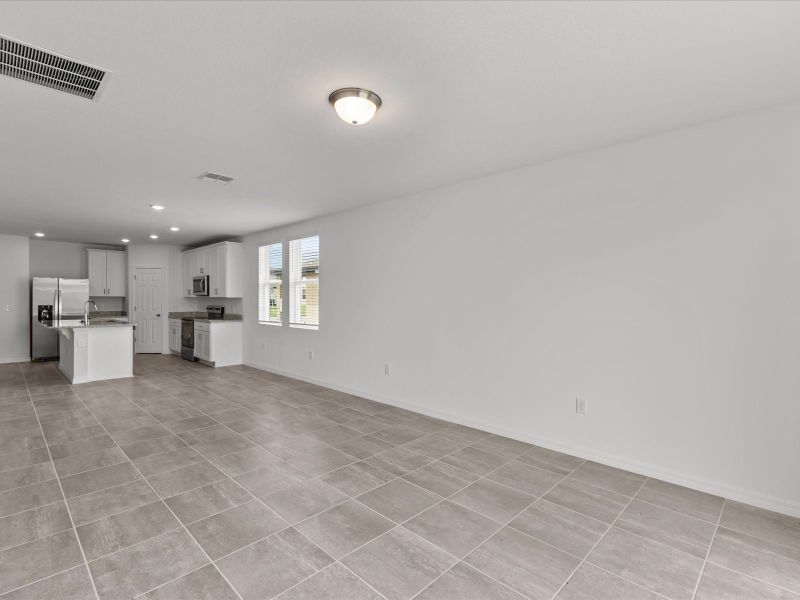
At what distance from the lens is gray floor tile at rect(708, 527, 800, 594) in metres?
1.94

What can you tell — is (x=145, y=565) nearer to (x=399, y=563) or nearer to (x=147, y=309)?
(x=399, y=563)

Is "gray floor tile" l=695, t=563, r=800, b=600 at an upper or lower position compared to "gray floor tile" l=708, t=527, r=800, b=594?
lower

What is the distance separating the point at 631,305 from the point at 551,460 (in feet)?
4.53

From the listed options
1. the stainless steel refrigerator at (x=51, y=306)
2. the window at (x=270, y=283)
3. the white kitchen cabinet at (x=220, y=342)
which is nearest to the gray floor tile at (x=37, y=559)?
the window at (x=270, y=283)

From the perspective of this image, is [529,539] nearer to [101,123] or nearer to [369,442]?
[369,442]

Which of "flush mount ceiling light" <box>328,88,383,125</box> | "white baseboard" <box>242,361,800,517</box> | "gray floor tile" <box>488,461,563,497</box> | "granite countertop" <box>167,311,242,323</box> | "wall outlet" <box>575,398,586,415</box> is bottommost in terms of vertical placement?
"gray floor tile" <box>488,461,563,497</box>

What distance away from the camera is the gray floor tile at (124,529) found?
212cm

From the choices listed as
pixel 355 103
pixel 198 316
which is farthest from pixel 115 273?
pixel 355 103

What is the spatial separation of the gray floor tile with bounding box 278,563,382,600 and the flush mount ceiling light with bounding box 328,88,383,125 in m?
2.42

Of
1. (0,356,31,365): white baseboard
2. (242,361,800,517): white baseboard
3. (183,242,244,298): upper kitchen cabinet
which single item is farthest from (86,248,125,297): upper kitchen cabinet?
(242,361,800,517): white baseboard

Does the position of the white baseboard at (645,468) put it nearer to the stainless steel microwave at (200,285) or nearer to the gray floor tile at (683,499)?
the gray floor tile at (683,499)

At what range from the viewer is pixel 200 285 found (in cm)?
835

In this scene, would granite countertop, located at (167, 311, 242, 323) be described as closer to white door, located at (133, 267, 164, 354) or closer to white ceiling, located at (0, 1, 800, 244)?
white door, located at (133, 267, 164, 354)

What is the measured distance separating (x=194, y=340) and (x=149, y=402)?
326 centimetres
